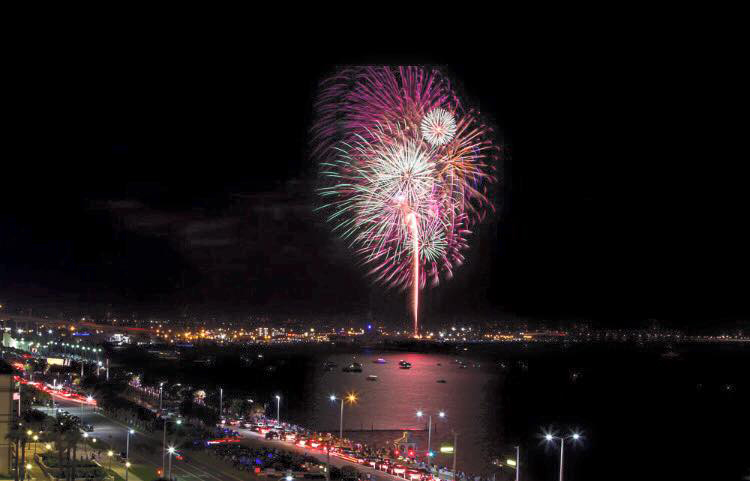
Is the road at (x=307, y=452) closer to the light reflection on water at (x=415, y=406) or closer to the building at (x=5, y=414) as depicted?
the light reflection on water at (x=415, y=406)

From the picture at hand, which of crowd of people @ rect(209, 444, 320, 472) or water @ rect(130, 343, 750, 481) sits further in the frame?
water @ rect(130, 343, 750, 481)

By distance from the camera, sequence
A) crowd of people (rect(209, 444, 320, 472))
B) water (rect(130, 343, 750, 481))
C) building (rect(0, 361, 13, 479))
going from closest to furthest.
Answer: building (rect(0, 361, 13, 479)) < crowd of people (rect(209, 444, 320, 472)) < water (rect(130, 343, 750, 481))

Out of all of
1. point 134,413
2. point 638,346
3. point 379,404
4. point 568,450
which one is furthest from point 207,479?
point 638,346

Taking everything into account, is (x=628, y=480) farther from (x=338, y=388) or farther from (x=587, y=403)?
(x=338, y=388)

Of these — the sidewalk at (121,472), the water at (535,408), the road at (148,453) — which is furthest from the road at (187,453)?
the water at (535,408)

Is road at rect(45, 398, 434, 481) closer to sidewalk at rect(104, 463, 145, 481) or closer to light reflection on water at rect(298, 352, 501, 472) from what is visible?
sidewalk at rect(104, 463, 145, 481)

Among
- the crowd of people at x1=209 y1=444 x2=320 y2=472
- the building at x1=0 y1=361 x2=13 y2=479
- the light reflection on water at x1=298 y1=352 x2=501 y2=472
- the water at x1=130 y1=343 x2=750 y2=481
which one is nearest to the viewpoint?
the building at x1=0 y1=361 x2=13 y2=479

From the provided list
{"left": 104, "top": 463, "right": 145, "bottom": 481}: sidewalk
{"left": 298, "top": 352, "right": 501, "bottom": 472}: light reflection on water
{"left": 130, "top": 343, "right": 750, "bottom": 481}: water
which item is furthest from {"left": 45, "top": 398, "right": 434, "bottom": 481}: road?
{"left": 130, "top": 343, "right": 750, "bottom": 481}: water
